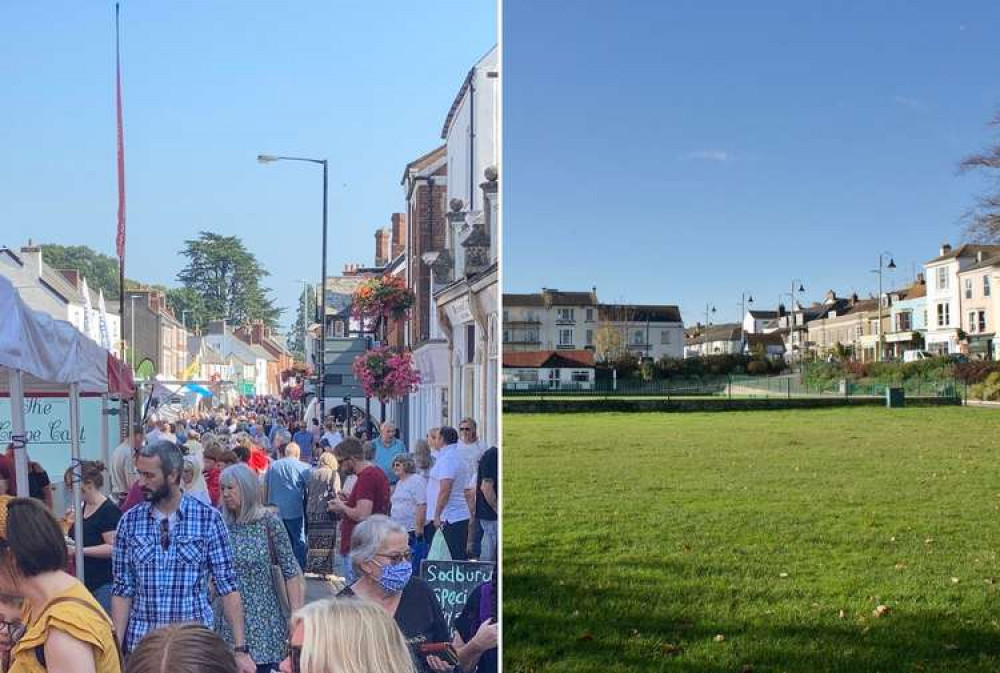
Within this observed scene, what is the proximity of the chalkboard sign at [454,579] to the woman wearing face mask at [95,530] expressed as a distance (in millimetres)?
736

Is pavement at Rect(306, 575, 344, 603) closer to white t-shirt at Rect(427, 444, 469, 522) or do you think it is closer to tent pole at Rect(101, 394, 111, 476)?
white t-shirt at Rect(427, 444, 469, 522)

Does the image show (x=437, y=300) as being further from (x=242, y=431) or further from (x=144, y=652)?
(x=144, y=652)

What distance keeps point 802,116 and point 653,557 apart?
12.6m

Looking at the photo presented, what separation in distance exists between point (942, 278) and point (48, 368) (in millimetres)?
14972

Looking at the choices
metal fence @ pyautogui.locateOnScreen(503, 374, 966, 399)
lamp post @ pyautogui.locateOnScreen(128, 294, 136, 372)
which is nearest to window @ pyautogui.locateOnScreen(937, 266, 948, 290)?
metal fence @ pyautogui.locateOnScreen(503, 374, 966, 399)

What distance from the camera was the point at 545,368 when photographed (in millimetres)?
15195

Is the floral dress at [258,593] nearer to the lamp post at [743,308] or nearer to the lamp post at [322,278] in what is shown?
the lamp post at [322,278]

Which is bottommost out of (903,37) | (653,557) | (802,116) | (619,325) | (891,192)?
(653,557)

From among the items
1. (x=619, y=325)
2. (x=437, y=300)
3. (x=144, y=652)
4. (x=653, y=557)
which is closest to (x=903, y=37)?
(x=619, y=325)

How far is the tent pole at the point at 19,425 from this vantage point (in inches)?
94.1

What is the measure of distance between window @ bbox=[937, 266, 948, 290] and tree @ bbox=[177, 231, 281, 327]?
46.5 feet

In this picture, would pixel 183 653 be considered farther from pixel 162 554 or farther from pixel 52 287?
pixel 52 287

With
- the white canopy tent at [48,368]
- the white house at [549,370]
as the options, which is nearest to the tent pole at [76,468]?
the white canopy tent at [48,368]

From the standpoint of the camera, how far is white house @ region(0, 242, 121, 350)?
2.38 m
